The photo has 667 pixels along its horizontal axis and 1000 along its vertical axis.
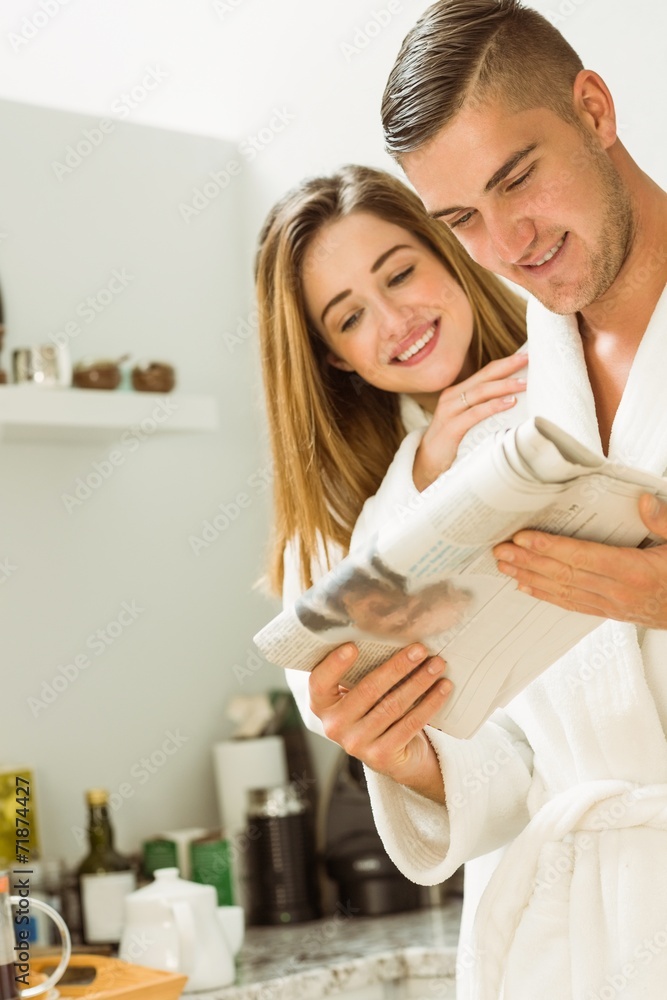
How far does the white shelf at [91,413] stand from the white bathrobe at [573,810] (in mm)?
1282

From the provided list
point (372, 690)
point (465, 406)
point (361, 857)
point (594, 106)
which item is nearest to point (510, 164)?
point (594, 106)

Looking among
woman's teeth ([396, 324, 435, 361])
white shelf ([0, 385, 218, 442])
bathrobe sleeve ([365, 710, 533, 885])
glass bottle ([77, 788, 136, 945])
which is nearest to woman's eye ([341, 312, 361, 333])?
woman's teeth ([396, 324, 435, 361])

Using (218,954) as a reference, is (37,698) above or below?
above

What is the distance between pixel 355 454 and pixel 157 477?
1.19 m

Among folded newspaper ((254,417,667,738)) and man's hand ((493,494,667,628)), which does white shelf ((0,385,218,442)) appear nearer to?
folded newspaper ((254,417,667,738))

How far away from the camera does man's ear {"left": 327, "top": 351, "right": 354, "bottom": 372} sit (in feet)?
5.83

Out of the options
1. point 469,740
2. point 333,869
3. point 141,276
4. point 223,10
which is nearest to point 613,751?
point 469,740

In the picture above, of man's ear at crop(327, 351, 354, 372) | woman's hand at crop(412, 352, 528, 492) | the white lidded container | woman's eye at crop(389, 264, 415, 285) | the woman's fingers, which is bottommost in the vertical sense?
the white lidded container

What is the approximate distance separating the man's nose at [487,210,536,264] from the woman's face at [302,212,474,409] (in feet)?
1.10

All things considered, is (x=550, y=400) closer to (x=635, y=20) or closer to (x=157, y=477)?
(x=635, y=20)

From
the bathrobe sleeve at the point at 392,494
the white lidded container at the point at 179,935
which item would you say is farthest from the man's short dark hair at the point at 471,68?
the white lidded container at the point at 179,935

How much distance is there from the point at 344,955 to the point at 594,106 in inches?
61.2

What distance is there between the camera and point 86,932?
235 centimetres

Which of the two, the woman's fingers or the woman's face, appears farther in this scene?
the woman's face
